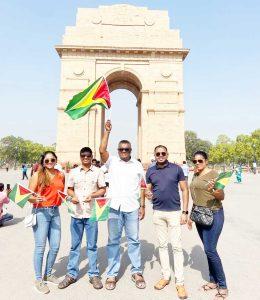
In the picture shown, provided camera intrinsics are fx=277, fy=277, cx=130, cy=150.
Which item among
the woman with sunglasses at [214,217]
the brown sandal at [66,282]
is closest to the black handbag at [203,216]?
the woman with sunglasses at [214,217]

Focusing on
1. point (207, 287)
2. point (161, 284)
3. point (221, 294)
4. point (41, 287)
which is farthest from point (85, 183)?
point (221, 294)

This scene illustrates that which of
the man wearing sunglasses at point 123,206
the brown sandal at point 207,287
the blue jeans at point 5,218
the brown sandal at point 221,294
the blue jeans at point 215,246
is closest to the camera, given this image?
the brown sandal at point 221,294

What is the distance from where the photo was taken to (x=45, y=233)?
13.2 ft

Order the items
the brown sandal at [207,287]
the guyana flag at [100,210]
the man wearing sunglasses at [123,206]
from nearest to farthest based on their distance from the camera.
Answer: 1. the brown sandal at [207,287]
2. the guyana flag at [100,210]
3. the man wearing sunglasses at [123,206]

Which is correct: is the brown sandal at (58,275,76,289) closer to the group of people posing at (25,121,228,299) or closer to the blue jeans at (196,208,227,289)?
the group of people posing at (25,121,228,299)

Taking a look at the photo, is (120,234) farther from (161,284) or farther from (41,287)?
(41,287)

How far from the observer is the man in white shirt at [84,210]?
13.6ft

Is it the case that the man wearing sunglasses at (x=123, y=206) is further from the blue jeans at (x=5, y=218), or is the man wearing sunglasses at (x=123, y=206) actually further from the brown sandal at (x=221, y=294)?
the blue jeans at (x=5, y=218)

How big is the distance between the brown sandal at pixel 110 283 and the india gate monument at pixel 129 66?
2259cm

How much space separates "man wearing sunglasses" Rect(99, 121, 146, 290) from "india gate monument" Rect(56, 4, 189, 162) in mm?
22249

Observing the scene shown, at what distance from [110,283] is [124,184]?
1.42 meters

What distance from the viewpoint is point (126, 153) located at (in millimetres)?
4301

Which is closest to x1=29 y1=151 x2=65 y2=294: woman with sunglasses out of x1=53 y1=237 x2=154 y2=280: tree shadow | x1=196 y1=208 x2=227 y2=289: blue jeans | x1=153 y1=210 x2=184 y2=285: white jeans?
x1=53 y1=237 x2=154 y2=280: tree shadow

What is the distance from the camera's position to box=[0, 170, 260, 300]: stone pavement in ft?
12.3
